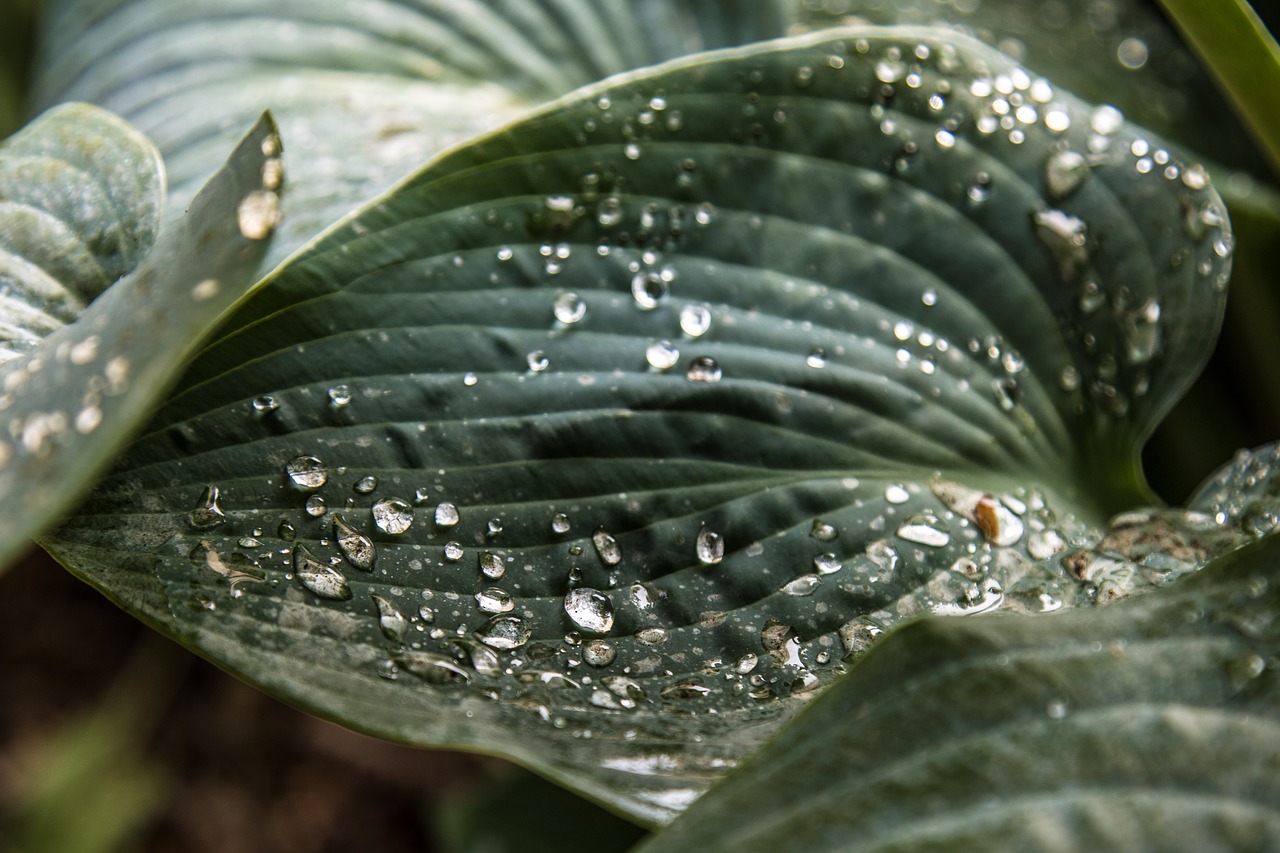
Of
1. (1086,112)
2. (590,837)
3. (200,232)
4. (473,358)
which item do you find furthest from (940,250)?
(590,837)

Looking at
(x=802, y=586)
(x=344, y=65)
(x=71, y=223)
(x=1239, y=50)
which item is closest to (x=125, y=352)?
(x=71, y=223)

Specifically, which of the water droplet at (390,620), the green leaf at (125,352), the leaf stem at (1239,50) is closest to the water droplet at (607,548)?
the water droplet at (390,620)

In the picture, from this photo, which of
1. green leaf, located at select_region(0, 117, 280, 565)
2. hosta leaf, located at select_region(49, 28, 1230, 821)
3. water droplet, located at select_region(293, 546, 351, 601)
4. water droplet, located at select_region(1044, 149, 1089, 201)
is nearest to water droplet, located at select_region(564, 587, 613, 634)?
hosta leaf, located at select_region(49, 28, 1230, 821)

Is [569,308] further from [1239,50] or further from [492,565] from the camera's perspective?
[1239,50]

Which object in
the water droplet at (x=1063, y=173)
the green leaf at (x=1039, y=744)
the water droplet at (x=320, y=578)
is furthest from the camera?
the water droplet at (x=1063, y=173)

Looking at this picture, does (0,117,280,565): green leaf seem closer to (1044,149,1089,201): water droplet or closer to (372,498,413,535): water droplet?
(372,498,413,535): water droplet

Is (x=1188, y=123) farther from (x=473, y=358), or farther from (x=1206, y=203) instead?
(x=473, y=358)

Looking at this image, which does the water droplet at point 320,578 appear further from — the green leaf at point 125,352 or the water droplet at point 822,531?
the water droplet at point 822,531
